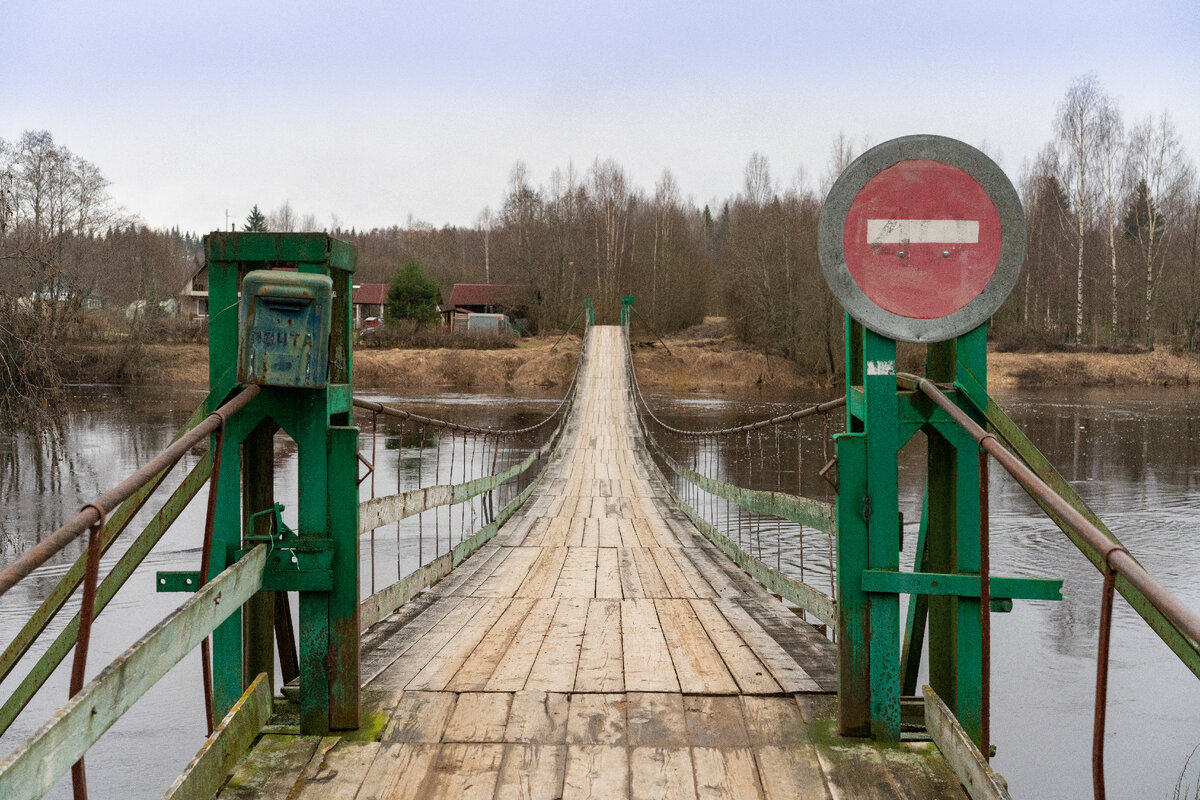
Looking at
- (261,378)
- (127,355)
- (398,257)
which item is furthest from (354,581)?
(398,257)

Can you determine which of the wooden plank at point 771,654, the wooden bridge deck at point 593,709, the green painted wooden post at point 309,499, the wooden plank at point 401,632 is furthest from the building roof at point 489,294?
the green painted wooden post at point 309,499

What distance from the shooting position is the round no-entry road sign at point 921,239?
236cm

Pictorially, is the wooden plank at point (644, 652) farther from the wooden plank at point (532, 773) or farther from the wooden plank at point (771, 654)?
the wooden plank at point (532, 773)

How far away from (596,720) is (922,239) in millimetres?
1453

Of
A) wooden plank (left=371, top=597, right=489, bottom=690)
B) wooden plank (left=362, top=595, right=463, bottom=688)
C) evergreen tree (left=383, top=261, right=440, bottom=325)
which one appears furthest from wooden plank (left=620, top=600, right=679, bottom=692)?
evergreen tree (left=383, top=261, right=440, bottom=325)

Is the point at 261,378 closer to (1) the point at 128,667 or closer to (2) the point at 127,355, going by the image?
(1) the point at 128,667

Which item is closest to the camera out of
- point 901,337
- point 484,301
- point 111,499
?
point 111,499

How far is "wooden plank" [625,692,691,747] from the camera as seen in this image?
8.10ft

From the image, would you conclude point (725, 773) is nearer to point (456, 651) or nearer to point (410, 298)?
point (456, 651)

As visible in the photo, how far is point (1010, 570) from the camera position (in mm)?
9602

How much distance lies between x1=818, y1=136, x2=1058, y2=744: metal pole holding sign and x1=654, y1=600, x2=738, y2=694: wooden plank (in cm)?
52

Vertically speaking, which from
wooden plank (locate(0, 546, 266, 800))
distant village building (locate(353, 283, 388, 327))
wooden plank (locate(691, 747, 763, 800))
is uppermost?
distant village building (locate(353, 283, 388, 327))

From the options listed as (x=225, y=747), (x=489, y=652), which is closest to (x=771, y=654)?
(x=489, y=652)

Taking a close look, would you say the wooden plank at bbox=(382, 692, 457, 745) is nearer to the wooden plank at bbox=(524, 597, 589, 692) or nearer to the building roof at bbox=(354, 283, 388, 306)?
the wooden plank at bbox=(524, 597, 589, 692)
